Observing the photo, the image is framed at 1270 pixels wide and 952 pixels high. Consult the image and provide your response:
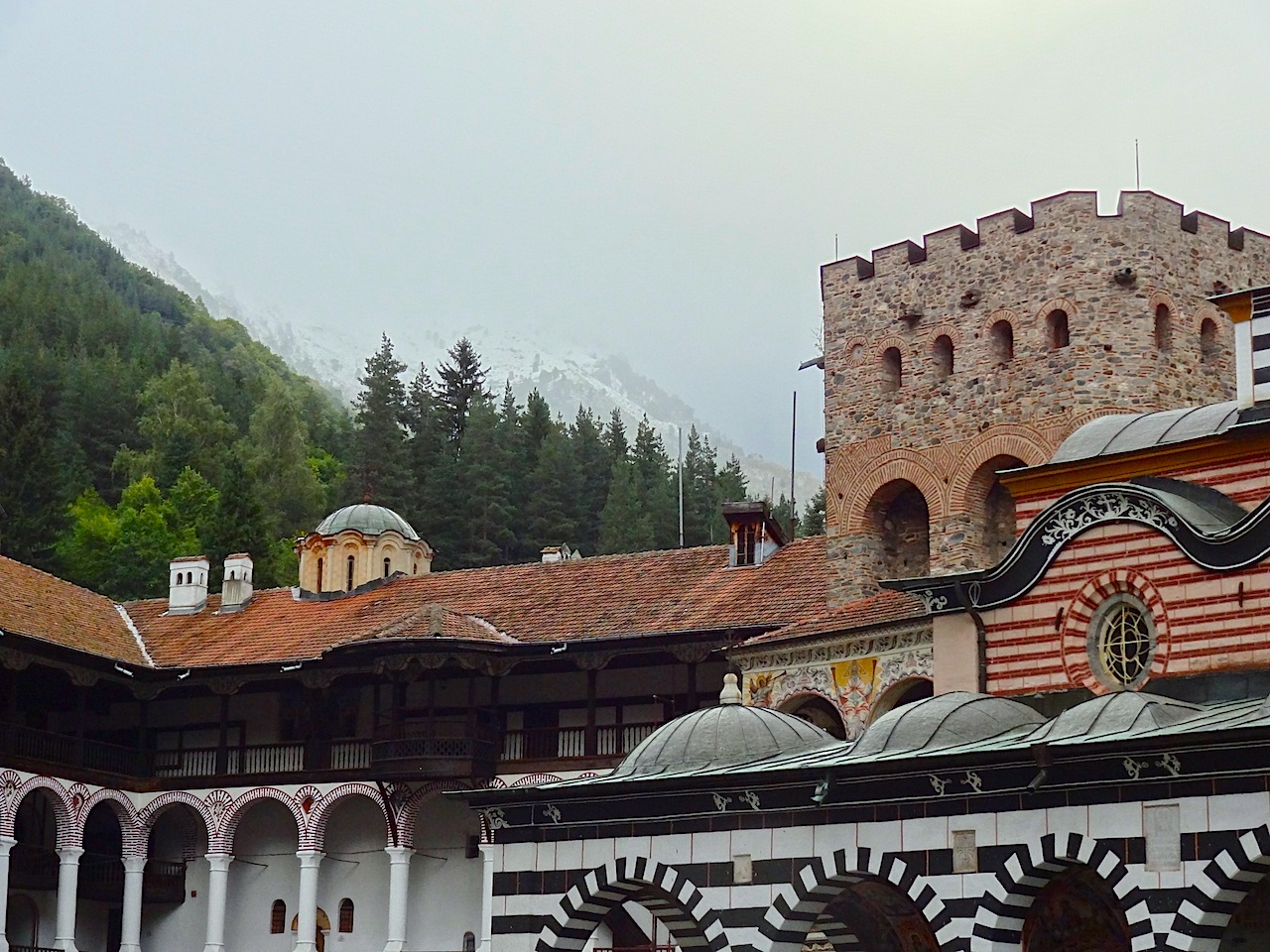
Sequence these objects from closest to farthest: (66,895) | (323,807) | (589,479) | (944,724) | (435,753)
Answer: (944,724)
(435,753)
(66,895)
(323,807)
(589,479)

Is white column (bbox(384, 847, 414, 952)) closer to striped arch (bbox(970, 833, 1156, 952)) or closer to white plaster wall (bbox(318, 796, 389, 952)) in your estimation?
white plaster wall (bbox(318, 796, 389, 952))

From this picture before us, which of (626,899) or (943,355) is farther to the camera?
(943,355)

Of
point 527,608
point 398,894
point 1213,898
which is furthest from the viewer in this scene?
point 527,608

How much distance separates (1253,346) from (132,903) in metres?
23.4

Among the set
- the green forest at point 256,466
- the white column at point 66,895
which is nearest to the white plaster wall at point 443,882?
the white column at point 66,895

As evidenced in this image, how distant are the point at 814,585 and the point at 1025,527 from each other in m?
11.4

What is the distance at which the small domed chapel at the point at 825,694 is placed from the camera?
17938 mm

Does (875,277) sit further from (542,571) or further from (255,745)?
(255,745)

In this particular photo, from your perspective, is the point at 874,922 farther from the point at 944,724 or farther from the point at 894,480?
the point at 894,480

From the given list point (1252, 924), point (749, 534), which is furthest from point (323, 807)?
point (1252, 924)

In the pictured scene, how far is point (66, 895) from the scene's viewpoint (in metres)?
37.4

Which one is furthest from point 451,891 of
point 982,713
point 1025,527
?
point 982,713

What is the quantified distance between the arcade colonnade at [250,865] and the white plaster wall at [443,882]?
0.06ft

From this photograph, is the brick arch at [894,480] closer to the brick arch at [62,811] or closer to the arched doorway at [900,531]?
the arched doorway at [900,531]
